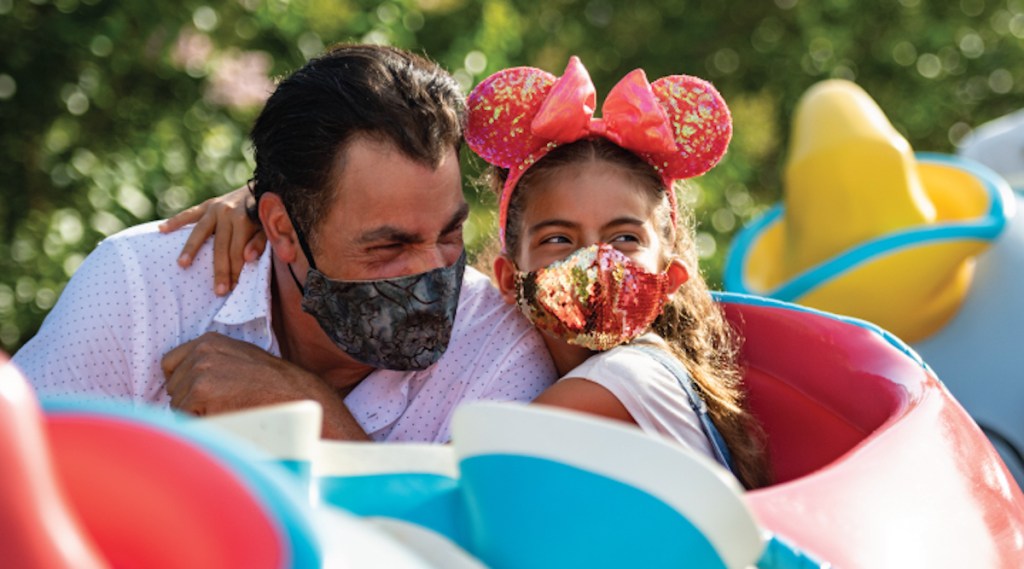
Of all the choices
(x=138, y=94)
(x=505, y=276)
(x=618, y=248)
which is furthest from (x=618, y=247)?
(x=138, y=94)

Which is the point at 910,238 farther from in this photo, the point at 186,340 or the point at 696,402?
the point at 186,340

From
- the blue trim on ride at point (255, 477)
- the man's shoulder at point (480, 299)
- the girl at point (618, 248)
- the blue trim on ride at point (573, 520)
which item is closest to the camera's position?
the blue trim on ride at point (255, 477)

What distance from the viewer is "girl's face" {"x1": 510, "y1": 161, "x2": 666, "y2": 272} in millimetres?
2236

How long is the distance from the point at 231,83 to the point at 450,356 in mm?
2012

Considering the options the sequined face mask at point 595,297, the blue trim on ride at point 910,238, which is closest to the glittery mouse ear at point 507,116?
the sequined face mask at point 595,297

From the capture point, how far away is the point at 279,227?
238cm

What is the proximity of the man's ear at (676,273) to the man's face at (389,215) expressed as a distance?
37 cm

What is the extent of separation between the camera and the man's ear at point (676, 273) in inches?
91.4

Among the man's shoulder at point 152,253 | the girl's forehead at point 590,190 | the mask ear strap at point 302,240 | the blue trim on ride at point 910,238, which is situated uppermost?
the girl's forehead at point 590,190

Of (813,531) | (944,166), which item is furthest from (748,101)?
(813,531)

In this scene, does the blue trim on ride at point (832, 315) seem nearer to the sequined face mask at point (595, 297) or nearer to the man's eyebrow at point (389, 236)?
the sequined face mask at point (595, 297)

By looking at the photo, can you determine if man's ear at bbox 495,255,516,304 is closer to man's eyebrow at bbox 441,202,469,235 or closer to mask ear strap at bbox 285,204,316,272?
man's eyebrow at bbox 441,202,469,235

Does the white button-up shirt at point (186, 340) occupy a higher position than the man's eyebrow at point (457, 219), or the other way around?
the man's eyebrow at point (457, 219)

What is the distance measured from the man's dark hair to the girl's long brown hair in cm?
19
